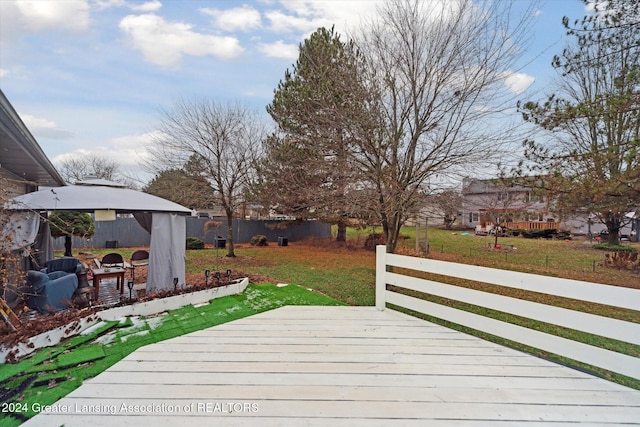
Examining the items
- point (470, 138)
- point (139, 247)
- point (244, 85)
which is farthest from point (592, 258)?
point (139, 247)

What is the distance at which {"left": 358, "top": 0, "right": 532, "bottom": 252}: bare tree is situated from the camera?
5.59 meters

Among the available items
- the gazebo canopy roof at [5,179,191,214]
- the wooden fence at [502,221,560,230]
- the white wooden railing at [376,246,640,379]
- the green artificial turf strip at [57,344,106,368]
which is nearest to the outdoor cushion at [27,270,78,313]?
the gazebo canopy roof at [5,179,191,214]

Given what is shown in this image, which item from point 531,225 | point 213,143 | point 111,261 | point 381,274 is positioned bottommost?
point 111,261

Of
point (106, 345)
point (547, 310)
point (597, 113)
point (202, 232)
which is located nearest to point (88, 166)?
point (202, 232)

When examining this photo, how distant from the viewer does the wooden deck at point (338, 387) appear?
79.7 inches

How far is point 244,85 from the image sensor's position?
10438 millimetres

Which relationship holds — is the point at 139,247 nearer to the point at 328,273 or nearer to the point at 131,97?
the point at 131,97

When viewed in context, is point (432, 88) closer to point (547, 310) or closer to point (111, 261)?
point (547, 310)

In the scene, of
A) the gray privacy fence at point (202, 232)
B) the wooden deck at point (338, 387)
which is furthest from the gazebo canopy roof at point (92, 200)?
the gray privacy fence at point (202, 232)

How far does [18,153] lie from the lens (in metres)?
5.14

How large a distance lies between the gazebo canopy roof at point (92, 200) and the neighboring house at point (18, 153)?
0.25m

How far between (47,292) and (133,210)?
150 centimetres

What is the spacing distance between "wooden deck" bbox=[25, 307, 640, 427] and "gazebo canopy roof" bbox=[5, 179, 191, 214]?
2.78 meters

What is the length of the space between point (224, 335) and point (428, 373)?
2.03 meters
